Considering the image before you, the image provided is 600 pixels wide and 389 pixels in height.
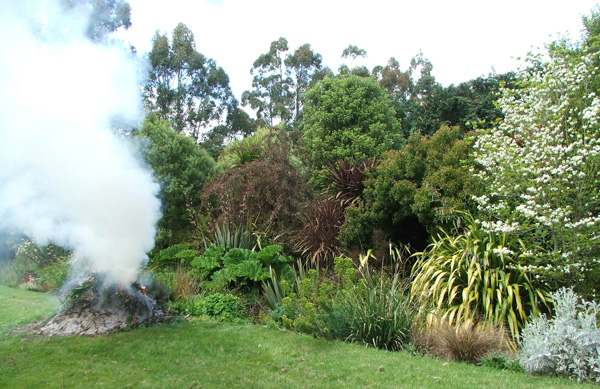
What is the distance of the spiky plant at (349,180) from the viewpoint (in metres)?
10.4

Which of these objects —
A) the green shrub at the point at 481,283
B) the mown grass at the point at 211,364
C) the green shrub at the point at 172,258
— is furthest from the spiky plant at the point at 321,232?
the mown grass at the point at 211,364

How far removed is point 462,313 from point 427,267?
1.15 meters

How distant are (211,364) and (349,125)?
12.8m

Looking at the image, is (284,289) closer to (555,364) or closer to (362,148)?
(555,364)

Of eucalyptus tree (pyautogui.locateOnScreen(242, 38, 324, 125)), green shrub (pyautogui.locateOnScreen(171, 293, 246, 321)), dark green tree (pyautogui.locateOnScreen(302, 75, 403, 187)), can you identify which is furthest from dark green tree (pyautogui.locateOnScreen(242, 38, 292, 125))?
green shrub (pyautogui.locateOnScreen(171, 293, 246, 321))

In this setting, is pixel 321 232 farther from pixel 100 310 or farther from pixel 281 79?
pixel 281 79

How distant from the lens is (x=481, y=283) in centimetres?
646

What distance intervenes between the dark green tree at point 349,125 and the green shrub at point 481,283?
8.15 meters

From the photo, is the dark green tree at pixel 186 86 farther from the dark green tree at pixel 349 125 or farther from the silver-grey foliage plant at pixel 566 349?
the silver-grey foliage plant at pixel 566 349

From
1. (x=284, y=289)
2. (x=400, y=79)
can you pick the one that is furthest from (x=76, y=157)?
(x=400, y=79)

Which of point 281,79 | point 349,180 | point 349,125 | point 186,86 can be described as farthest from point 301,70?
point 349,180

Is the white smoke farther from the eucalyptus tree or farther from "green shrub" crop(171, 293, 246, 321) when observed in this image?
the eucalyptus tree

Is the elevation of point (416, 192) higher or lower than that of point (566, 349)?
higher

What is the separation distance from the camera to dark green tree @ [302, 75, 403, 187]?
1559 cm
